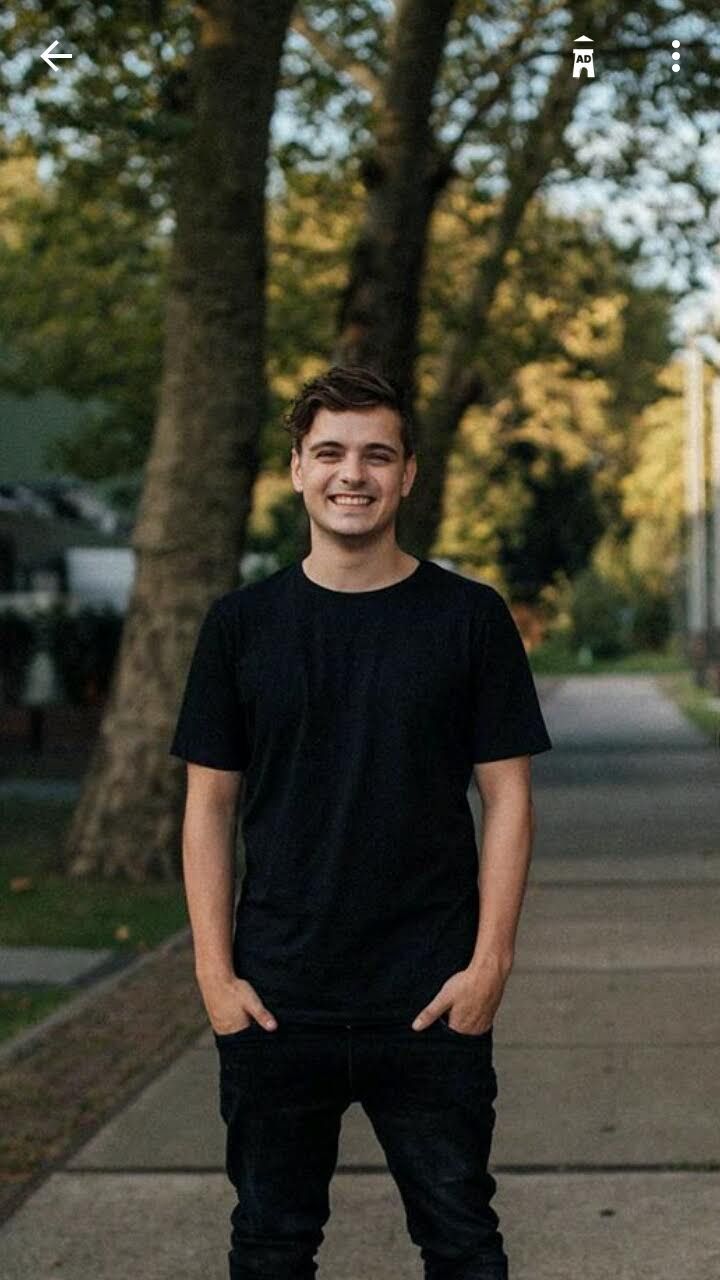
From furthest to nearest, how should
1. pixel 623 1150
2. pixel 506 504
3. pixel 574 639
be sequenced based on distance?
pixel 574 639
pixel 506 504
pixel 623 1150

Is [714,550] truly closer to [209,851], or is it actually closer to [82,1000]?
[82,1000]

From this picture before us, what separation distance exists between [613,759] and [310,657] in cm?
2414

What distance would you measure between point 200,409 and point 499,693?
11.4m

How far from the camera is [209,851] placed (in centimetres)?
451

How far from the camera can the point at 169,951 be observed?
12.5m

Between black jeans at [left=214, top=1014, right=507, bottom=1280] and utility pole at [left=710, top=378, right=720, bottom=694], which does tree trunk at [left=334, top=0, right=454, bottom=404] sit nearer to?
black jeans at [left=214, top=1014, right=507, bottom=1280]

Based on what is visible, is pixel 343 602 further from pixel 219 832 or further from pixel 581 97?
pixel 581 97

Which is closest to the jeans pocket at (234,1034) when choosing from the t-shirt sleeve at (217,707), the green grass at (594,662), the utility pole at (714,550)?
the t-shirt sleeve at (217,707)

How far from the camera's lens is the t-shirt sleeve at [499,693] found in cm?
445

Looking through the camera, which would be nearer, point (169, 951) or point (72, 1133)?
point (72, 1133)

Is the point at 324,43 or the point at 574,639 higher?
the point at 324,43

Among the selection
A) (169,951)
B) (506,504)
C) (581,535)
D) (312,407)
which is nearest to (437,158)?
(169,951)

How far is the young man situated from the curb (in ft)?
16.1

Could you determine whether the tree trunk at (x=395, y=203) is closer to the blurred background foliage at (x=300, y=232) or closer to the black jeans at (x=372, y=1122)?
the blurred background foliage at (x=300, y=232)
